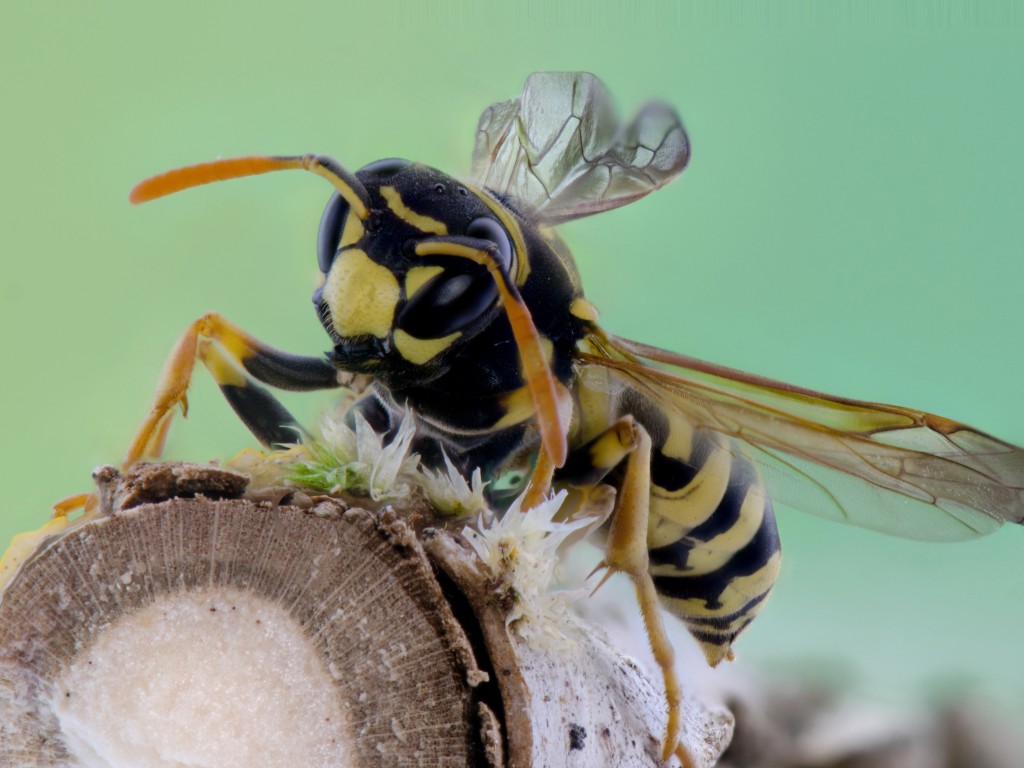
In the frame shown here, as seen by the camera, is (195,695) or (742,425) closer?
(195,695)

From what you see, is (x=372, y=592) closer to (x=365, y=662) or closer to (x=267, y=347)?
(x=365, y=662)

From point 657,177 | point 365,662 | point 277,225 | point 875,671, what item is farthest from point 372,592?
point 875,671

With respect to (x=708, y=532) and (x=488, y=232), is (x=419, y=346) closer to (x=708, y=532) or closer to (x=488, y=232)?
(x=488, y=232)

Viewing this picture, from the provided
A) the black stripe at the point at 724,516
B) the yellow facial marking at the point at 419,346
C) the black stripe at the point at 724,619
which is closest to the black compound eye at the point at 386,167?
the yellow facial marking at the point at 419,346

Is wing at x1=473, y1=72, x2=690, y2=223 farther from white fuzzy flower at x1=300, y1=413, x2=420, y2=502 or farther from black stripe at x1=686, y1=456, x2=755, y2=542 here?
white fuzzy flower at x1=300, y1=413, x2=420, y2=502

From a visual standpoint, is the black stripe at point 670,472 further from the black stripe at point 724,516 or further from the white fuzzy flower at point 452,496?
the white fuzzy flower at point 452,496

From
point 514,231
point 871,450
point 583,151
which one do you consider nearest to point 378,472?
point 514,231
